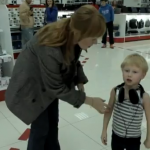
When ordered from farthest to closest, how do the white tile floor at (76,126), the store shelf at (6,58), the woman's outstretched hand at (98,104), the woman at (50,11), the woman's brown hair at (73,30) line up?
the woman at (50,11) < the store shelf at (6,58) < the white tile floor at (76,126) < the woman's outstretched hand at (98,104) < the woman's brown hair at (73,30)

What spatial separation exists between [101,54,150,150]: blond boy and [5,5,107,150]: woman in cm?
13

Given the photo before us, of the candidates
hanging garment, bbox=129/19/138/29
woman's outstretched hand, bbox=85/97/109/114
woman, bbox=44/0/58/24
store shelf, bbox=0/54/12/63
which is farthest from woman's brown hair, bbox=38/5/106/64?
hanging garment, bbox=129/19/138/29

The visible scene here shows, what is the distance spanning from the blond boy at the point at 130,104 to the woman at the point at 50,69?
134 mm

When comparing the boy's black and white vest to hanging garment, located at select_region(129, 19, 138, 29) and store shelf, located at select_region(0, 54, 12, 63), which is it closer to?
store shelf, located at select_region(0, 54, 12, 63)

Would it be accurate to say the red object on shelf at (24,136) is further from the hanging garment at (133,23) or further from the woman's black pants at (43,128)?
the hanging garment at (133,23)

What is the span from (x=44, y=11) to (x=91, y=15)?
230 inches

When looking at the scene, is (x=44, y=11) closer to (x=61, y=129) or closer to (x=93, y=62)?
(x=93, y=62)

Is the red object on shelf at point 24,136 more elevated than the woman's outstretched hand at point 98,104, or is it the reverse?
the woman's outstretched hand at point 98,104

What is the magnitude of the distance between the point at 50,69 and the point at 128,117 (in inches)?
22.3

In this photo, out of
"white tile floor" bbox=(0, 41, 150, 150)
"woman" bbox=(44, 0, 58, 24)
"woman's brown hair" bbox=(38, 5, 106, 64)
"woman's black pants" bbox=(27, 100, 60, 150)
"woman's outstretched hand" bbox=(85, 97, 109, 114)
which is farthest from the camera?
"woman" bbox=(44, 0, 58, 24)

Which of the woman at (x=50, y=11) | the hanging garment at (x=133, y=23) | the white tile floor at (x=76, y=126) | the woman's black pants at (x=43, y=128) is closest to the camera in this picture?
the woman's black pants at (x=43, y=128)

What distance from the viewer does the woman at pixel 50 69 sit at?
115 centimetres

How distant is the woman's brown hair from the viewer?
113cm

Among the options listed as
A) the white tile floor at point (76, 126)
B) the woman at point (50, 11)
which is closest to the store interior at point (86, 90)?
the white tile floor at point (76, 126)
